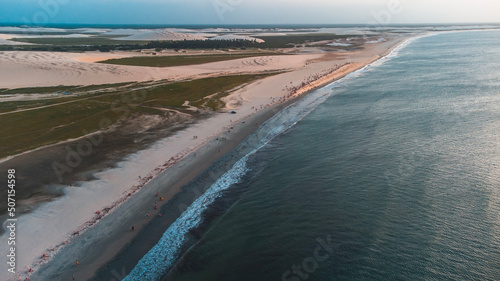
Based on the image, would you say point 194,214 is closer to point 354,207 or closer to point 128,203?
point 128,203

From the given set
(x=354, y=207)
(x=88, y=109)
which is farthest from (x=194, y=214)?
(x=88, y=109)

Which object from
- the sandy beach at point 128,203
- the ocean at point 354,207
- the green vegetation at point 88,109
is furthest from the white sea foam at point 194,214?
the green vegetation at point 88,109

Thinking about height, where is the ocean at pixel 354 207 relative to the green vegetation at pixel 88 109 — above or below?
below

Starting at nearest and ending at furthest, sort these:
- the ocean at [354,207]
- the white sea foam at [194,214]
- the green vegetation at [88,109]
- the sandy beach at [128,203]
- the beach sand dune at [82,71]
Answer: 1. the ocean at [354,207]
2. the white sea foam at [194,214]
3. the sandy beach at [128,203]
4. the green vegetation at [88,109]
5. the beach sand dune at [82,71]

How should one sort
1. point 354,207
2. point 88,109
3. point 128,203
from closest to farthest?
point 354,207 < point 128,203 < point 88,109

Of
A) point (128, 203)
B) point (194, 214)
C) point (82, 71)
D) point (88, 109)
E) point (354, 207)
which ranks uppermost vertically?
point (82, 71)

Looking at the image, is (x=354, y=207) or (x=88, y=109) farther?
(x=88, y=109)

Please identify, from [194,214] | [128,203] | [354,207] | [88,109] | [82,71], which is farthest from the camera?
[82,71]

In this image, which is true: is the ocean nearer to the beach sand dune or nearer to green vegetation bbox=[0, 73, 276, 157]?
green vegetation bbox=[0, 73, 276, 157]

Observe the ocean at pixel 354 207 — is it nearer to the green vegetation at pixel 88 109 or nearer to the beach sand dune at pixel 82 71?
the green vegetation at pixel 88 109
